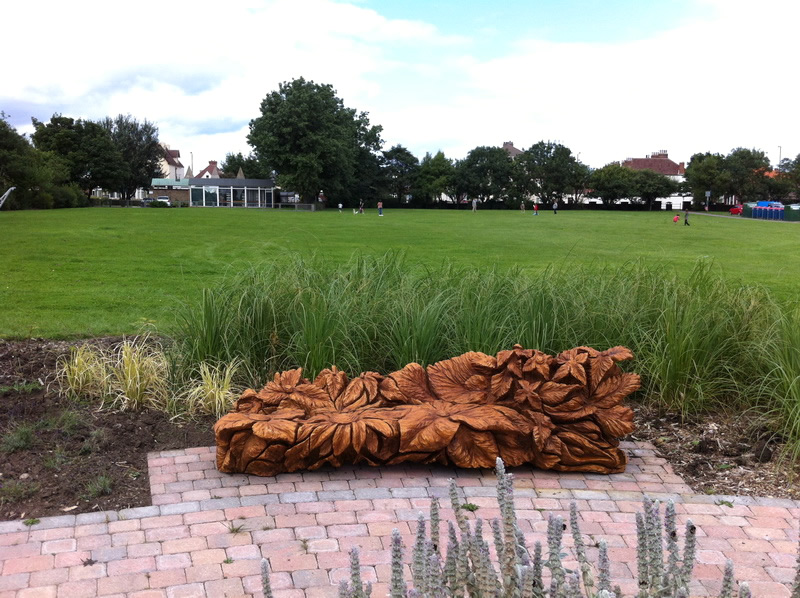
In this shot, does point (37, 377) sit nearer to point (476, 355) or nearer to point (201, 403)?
point (201, 403)

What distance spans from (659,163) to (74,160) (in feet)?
297

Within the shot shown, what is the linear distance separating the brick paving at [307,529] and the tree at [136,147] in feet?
268

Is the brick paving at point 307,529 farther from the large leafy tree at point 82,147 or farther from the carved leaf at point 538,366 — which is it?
the large leafy tree at point 82,147

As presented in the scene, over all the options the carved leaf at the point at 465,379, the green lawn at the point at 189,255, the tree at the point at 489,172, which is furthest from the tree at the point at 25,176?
the tree at the point at 489,172

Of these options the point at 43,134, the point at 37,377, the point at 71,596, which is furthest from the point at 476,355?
the point at 43,134

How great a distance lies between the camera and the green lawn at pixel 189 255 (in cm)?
925

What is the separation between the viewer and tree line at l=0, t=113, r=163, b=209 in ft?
130

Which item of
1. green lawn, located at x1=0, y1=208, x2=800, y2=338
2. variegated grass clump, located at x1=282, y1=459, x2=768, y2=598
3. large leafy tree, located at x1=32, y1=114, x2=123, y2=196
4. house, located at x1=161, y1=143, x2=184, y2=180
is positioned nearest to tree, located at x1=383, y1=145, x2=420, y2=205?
large leafy tree, located at x1=32, y1=114, x2=123, y2=196

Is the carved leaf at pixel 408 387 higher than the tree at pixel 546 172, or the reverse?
the tree at pixel 546 172

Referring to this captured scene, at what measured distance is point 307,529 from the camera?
358 cm

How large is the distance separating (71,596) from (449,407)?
2.45 metres

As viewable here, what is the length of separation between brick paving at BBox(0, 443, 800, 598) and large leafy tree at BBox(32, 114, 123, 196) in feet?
224

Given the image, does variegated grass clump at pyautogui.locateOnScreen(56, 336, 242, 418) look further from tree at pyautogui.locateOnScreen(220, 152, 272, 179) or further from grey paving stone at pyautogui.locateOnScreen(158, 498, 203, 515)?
tree at pyautogui.locateOnScreen(220, 152, 272, 179)

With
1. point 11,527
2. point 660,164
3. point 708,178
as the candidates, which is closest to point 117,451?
point 11,527
